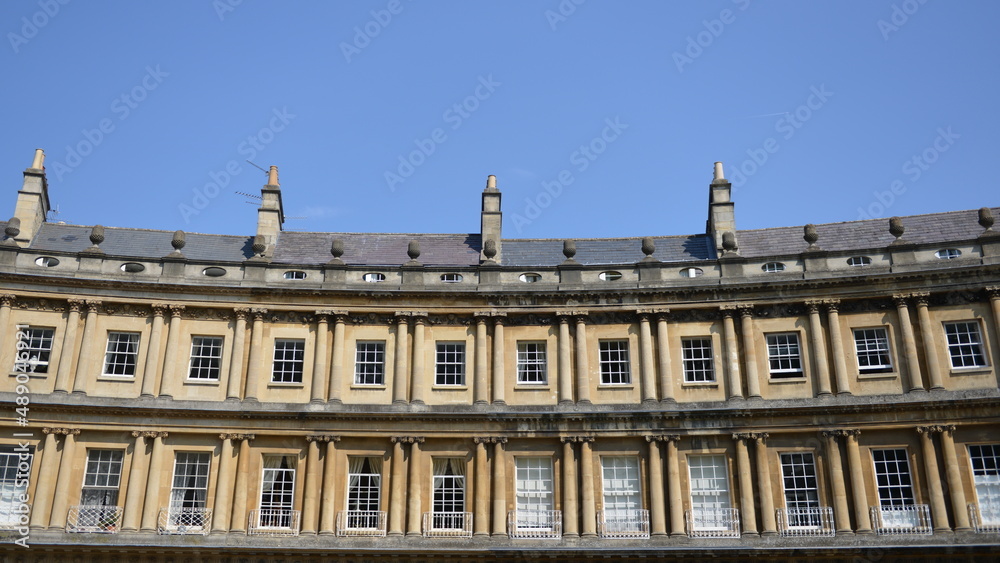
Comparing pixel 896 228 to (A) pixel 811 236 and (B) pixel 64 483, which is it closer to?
(A) pixel 811 236

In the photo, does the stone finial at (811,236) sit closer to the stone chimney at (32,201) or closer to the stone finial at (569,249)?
the stone finial at (569,249)

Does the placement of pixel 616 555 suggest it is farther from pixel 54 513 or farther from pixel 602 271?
pixel 54 513

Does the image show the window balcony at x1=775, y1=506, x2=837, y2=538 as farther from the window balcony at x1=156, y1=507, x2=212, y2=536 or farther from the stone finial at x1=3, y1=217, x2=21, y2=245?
the stone finial at x1=3, y1=217, x2=21, y2=245

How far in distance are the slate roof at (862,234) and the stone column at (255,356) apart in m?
15.3

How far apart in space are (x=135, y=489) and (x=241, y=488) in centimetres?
288

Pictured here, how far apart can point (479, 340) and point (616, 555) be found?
24.4 ft

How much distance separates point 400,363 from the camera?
95.0 feet

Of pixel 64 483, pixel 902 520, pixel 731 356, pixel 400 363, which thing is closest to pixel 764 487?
pixel 902 520

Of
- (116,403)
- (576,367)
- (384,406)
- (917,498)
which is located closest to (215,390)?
(116,403)

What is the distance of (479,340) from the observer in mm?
29281

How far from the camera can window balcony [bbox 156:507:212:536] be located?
2681 cm

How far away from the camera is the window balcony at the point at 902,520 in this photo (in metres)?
26.0

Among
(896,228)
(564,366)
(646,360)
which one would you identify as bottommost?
(564,366)

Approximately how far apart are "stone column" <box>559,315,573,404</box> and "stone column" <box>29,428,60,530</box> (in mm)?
14383
